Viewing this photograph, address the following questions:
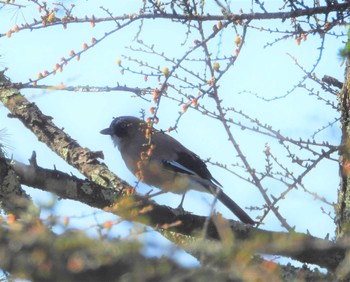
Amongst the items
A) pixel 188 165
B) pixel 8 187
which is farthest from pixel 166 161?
pixel 8 187

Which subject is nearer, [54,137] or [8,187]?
[8,187]

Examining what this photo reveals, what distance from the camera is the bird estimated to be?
248 inches

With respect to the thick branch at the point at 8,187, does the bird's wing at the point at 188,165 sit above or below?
above

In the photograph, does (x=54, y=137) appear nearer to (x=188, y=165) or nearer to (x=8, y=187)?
(x=188, y=165)

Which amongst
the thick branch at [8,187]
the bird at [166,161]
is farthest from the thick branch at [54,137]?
the thick branch at [8,187]

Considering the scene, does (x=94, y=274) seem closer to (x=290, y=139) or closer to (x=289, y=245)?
(x=289, y=245)

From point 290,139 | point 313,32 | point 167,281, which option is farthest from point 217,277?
point 313,32

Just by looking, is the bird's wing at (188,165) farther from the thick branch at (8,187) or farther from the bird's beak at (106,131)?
the thick branch at (8,187)

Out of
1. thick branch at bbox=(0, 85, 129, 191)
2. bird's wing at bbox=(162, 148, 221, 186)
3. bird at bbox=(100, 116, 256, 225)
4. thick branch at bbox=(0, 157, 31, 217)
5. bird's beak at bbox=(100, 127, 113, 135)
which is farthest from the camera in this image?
bird's beak at bbox=(100, 127, 113, 135)

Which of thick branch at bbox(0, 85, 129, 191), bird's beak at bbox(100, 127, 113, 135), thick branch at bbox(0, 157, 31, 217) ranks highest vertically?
bird's beak at bbox(100, 127, 113, 135)

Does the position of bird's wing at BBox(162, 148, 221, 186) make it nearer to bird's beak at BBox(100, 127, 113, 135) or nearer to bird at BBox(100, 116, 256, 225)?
bird at BBox(100, 116, 256, 225)

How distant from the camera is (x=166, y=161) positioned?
695 cm

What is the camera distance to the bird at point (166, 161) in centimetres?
631

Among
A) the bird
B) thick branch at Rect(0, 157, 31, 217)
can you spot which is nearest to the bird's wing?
the bird
